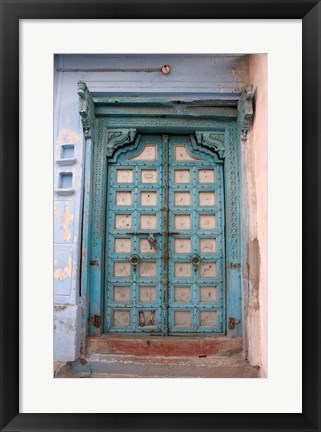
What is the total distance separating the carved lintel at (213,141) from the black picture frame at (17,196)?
1.52m

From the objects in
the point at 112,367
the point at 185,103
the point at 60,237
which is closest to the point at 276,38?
the point at 185,103

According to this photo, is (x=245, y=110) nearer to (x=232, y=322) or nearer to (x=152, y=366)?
(x=232, y=322)

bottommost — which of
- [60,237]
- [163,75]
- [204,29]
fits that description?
[60,237]

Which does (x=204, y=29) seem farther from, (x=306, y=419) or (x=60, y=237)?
(x=60, y=237)

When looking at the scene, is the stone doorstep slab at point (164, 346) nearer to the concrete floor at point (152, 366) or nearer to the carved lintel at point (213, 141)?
the concrete floor at point (152, 366)

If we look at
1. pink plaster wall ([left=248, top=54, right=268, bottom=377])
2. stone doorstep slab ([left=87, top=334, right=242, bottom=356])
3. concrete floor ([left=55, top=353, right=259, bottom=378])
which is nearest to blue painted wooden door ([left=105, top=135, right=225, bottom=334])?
stone doorstep slab ([left=87, top=334, right=242, bottom=356])

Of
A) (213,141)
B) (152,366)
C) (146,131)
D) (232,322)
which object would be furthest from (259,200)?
(152,366)

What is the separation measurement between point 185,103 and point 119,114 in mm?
628

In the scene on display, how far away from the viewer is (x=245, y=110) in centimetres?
260

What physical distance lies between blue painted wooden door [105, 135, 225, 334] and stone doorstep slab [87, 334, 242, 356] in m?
0.15

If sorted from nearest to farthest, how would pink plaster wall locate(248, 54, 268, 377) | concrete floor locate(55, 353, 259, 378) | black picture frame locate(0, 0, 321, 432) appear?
black picture frame locate(0, 0, 321, 432), pink plaster wall locate(248, 54, 268, 377), concrete floor locate(55, 353, 259, 378)

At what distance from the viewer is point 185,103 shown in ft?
9.32

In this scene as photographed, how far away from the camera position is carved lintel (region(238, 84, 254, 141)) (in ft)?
8.39

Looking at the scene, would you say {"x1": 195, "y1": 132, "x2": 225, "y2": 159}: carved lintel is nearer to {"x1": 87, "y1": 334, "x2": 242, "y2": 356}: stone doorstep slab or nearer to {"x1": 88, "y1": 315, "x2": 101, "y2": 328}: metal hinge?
{"x1": 87, "y1": 334, "x2": 242, "y2": 356}: stone doorstep slab
